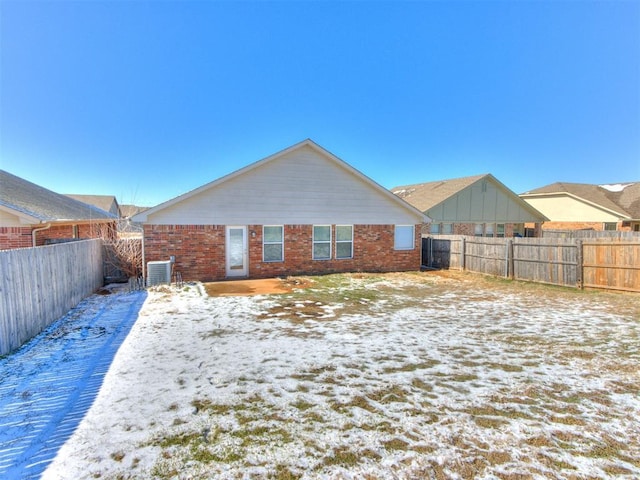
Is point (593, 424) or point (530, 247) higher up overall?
point (530, 247)

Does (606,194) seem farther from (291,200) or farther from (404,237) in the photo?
(291,200)

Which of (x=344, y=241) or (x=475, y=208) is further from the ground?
(x=475, y=208)

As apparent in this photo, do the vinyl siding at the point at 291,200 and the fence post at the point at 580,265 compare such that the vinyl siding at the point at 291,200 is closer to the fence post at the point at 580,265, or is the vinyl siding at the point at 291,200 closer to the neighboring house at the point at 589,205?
the fence post at the point at 580,265

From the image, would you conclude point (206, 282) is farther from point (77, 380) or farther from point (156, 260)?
point (77, 380)

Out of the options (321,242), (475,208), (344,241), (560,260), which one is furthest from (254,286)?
(475,208)

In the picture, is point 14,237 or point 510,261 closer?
point 14,237

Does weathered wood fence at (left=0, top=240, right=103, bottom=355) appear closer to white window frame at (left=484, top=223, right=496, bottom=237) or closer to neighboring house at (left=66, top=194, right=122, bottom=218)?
white window frame at (left=484, top=223, right=496, bottom=237)

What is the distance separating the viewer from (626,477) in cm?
273

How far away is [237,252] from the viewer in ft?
42.5

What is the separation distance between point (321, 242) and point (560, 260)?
8848mm

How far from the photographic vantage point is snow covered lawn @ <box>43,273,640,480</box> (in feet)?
9.48

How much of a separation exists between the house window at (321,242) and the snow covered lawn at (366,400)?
6574 mm

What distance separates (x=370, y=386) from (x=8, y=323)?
5760 mm

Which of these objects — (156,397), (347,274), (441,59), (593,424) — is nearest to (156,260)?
(347,274)
